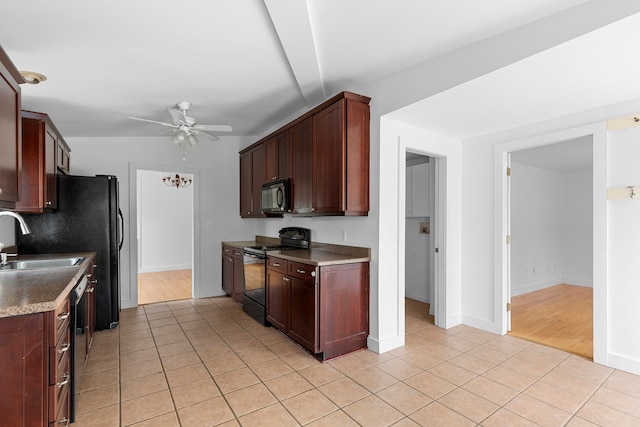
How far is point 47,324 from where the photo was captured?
1.47 meters

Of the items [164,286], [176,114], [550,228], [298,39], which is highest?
[298,39]

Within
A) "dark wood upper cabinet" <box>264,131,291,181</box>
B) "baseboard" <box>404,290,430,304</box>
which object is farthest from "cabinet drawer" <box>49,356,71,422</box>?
"baseboard" <box>404,290,430,304</box>

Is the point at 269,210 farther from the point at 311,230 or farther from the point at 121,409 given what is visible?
the point at 121,409

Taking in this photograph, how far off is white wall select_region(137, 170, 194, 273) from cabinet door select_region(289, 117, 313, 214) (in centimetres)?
493

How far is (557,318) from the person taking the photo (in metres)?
4.05

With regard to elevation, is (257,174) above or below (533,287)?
above

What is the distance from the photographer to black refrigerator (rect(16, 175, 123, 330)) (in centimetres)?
344

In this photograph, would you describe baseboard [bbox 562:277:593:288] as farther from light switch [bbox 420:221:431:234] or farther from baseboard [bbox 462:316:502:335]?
baseboard [bbox 462:316:502:335]

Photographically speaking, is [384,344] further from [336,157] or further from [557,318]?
[557,318]

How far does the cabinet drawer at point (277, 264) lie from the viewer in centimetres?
333

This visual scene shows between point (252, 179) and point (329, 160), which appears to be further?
point (252, 179)

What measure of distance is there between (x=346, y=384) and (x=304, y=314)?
2.42ft

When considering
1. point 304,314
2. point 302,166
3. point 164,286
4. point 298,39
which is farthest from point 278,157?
point 164,286

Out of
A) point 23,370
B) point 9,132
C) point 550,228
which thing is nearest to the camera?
point 23,370
